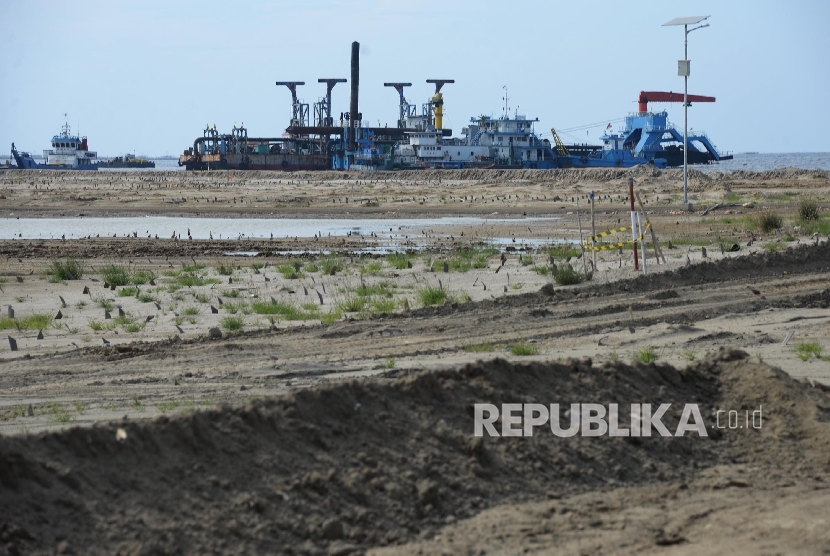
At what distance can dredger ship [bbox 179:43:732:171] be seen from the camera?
7869 cm

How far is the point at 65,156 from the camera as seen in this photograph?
108m

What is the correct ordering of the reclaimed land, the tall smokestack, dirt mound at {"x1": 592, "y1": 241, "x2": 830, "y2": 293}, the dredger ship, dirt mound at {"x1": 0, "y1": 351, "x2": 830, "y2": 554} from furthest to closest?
the tall smokestack
the dredger ship
dirt mound at {"x1": 592, "y1": 241, "x2": 830, "y2": 293}
the reclaimed land
dirt mound at {"x1": 0, "y1": 351, "x2": 830, "y2": 554}

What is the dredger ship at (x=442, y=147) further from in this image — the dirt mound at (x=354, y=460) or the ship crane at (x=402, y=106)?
the dirt mound at (x=354, y=460)

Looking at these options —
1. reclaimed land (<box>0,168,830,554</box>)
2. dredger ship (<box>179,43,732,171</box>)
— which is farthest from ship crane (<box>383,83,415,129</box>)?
reclaimed land (<box>0,168,830,554</box>)

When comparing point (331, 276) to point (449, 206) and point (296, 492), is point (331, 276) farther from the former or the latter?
point (449, 206)

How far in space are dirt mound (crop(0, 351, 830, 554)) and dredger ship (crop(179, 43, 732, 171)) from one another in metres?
70.4

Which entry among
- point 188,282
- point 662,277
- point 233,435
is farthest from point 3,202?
point 233,435

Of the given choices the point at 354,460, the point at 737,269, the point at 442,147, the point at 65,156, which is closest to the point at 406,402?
the point at 354,460

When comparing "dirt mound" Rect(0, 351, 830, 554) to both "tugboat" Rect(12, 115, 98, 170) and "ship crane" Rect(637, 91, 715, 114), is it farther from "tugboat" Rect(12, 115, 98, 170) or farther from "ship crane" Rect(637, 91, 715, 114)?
"tugboat" Rect(12, 115, 98, 170)

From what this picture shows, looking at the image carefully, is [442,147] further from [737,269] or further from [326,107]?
[737,269]

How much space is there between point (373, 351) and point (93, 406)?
2.97 meters

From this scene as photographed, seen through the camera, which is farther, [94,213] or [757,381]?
[94,213]

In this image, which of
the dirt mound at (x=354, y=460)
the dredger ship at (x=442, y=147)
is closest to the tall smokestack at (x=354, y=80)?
the dredger ship at (x=442, y=147)

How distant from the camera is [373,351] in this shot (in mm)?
9914
